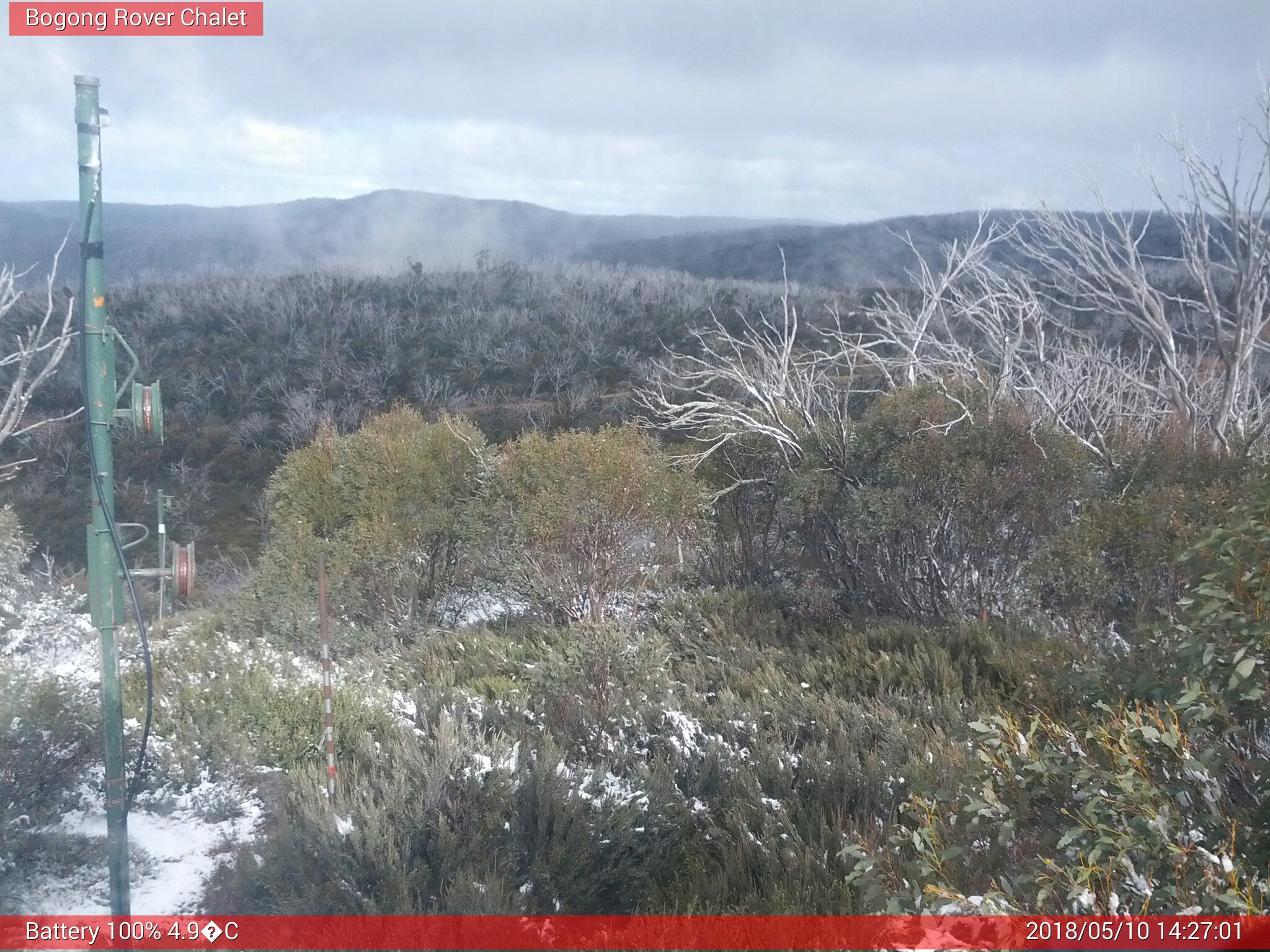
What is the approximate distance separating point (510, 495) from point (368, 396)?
64.2ft

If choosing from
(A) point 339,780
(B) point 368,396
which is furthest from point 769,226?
(A) point 339,780

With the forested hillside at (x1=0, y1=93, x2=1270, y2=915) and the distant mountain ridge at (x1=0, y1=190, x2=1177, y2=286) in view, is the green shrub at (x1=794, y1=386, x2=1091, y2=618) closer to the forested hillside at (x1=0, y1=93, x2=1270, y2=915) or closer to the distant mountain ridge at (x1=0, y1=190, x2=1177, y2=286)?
the forested hillside at (x1=0, y1=93, x2=1270, y2=915)

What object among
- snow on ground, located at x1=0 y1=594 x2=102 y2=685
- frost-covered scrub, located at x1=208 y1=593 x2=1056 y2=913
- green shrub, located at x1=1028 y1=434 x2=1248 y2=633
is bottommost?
snow on ground, located at x1=0 y1=594 x2=102 y2=685

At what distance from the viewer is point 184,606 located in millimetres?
14242

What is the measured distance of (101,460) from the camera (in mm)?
3449

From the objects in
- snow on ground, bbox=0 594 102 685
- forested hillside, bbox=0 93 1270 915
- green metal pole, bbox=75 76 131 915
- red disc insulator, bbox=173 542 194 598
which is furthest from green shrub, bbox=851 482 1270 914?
snow on ground, bbox=0 594 102 685

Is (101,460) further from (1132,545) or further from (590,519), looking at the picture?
(1132,545)

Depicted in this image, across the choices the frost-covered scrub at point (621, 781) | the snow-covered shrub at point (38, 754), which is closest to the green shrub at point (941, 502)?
the frost-covered scrub at point (621, 781)

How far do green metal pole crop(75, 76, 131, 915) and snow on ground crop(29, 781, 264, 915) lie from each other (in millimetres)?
862

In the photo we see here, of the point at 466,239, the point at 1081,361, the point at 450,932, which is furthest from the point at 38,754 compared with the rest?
the point at 466,239

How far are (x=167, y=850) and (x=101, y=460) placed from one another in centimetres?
252

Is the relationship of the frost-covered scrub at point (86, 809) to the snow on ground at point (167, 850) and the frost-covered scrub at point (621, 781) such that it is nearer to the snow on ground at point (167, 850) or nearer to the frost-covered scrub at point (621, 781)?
the snow on ground at point (167, 850)

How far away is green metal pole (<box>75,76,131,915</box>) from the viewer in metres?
3.41

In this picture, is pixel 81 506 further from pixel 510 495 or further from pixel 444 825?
pixel 444 825
